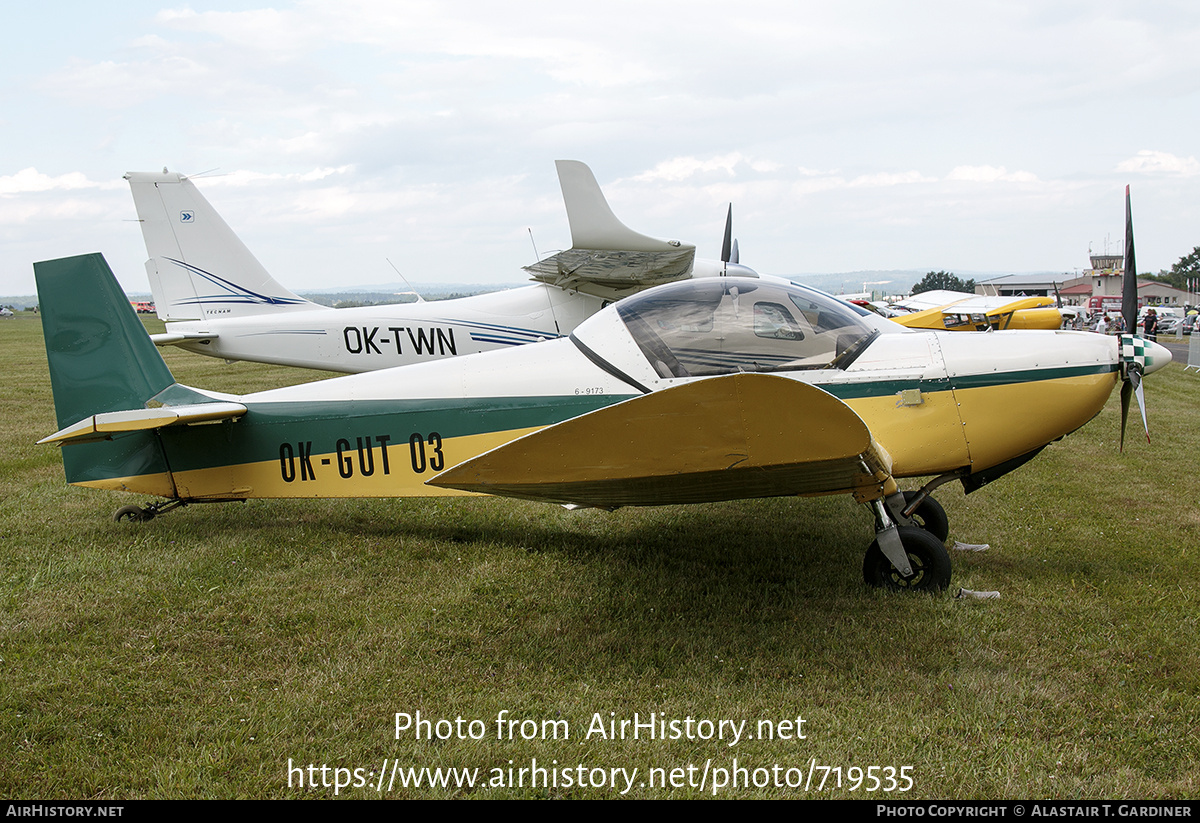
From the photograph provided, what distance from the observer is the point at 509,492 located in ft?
11.7

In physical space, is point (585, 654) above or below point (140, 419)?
below

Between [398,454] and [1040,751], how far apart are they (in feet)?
12.0

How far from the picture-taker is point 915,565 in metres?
4.22

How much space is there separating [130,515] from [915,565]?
546 cm

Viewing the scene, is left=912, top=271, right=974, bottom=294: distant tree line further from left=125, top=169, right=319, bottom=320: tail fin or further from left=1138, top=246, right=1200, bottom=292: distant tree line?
left=125, top=169, right=319, bottom=320: tail fin

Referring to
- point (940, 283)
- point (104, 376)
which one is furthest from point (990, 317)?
point (940, 283)

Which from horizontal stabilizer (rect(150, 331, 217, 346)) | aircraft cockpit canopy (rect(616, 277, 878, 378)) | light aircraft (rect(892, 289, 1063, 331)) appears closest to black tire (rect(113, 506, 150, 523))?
aircraft cockpit canopy (rect(616, 277, 878, 378))

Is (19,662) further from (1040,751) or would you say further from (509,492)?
(1040,751)

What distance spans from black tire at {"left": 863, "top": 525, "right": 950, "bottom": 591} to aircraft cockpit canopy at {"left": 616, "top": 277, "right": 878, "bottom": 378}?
1.05m

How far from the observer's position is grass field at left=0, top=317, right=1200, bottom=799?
2719 mm

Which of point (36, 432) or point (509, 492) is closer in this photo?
point (509, 492)

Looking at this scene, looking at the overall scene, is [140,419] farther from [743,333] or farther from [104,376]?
[743,333]

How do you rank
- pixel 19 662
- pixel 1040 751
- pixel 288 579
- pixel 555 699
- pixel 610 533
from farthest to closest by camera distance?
1. pixel 610 533
2. pixel 288 579
3. pixel 19 662
4. pixel 555 699
5. pixel 1040 751
